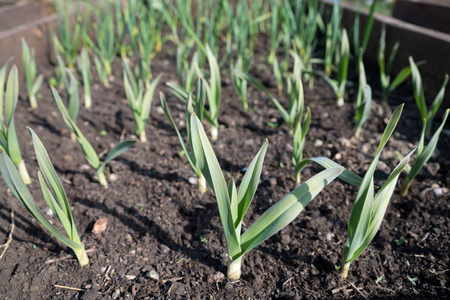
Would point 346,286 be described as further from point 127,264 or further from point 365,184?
point 127,264

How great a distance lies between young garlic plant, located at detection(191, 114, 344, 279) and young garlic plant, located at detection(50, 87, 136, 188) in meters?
0.40

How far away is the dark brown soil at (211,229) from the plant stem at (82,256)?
0.08 feet

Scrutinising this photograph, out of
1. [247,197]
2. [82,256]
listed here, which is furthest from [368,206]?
[82,256]

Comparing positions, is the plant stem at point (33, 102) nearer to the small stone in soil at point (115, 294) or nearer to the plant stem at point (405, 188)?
the small stone in soil at point (115, 294)

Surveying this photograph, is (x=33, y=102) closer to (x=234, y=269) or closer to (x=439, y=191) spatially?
(x=234, y=269)

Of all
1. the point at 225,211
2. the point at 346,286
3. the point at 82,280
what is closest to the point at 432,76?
the point at 346,286

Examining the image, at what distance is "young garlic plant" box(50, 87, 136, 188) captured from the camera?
4.09ft

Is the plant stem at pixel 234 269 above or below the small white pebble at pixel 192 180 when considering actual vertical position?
above

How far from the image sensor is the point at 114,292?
1.08m

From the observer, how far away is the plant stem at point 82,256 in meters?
1.12

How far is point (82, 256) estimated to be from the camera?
45.1 inches

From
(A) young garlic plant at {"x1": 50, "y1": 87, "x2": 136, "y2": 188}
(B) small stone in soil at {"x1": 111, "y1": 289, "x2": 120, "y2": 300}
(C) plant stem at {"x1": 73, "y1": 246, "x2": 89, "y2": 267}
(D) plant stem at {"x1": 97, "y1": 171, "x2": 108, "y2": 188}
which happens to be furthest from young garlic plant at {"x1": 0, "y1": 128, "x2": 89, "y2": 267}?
(D) plant stem at {"x1": 97, "y1": 171, "x2": 108, "y2": 188}

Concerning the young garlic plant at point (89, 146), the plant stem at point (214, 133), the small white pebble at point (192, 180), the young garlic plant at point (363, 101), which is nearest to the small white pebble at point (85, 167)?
the young garlic plant at point (89, 146)

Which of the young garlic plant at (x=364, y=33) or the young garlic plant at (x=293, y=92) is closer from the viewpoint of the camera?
the young garlic plant at (x=293, y=92)
